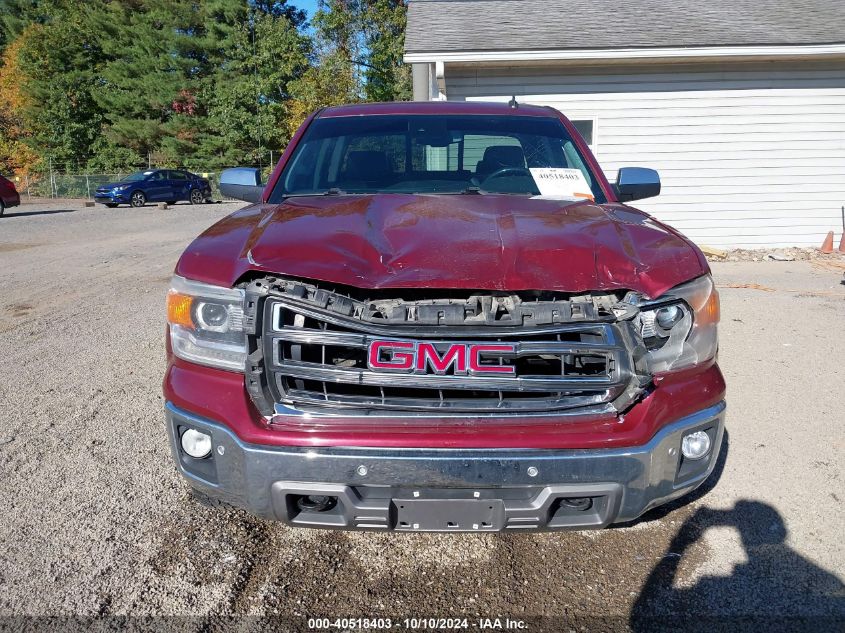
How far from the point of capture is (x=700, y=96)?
34.7ft

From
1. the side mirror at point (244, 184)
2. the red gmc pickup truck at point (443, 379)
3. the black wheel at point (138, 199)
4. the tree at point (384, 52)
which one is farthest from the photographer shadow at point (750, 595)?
the tree at point (384, 52)

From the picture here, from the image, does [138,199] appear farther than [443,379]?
Yes

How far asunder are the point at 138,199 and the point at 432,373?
28.4m

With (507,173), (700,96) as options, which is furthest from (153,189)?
(507,173)

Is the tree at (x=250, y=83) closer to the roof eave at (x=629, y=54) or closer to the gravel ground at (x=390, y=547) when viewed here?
the roof eave at (x=629, y=54)

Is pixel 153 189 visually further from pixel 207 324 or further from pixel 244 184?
pixel 207 324

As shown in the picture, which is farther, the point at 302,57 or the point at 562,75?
the point at 302,57

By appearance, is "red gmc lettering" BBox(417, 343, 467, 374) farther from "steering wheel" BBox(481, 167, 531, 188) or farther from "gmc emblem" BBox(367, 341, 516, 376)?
"steering wheel" BBox(481, 167, 531, 188)

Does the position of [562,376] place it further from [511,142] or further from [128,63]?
[128,63]

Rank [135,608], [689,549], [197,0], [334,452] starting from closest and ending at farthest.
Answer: [334,452]
[135,608]
[689,549]
[197,0]

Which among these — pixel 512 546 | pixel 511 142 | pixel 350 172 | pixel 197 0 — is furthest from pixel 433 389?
pixel 197 0

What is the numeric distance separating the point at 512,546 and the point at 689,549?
2.42 ft

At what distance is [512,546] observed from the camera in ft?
9.70

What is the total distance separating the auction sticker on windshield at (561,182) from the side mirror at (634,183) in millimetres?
447
